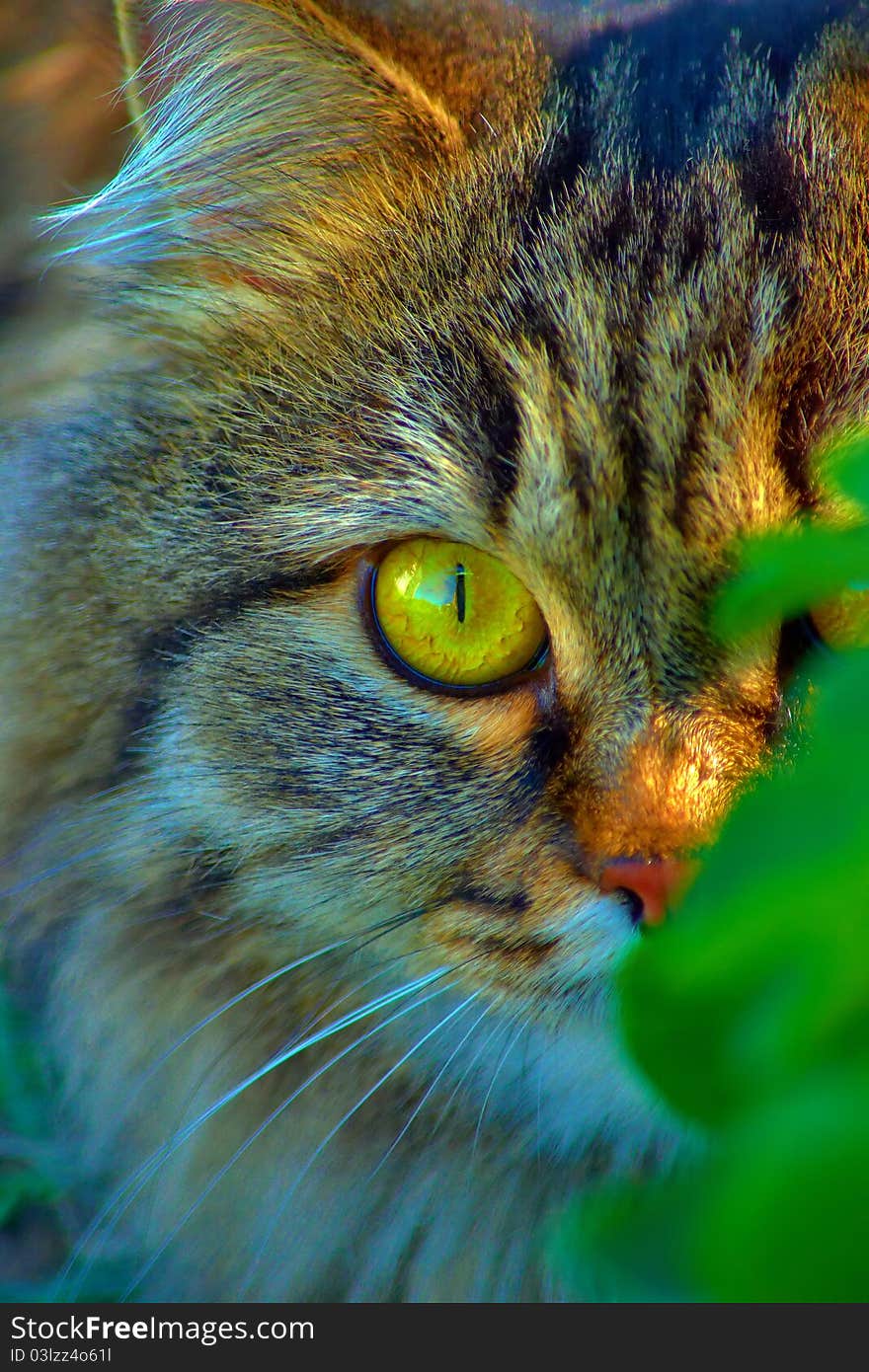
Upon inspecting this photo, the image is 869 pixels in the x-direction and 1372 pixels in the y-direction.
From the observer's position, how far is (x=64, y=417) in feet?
4.67

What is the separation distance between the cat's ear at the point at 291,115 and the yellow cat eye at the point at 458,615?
36 cm

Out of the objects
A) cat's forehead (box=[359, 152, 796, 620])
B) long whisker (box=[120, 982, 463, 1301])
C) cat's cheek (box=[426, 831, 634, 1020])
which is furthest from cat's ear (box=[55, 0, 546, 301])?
long whisker (box=[120, 982, 463, 1301])

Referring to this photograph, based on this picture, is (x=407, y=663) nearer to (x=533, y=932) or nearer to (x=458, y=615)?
(x=458, y=615)

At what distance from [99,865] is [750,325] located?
0.91 m

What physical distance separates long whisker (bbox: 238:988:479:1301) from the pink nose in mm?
203

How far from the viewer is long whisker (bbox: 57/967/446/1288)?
46.6 inches

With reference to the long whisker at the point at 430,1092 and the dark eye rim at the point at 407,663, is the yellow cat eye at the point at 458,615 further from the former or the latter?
the long whisker at the point at 430,1092

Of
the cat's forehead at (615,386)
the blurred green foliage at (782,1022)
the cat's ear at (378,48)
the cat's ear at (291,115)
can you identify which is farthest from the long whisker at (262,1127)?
the cat's ear at (378,48)

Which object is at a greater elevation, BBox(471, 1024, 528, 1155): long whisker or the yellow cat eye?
the yellow cat eye

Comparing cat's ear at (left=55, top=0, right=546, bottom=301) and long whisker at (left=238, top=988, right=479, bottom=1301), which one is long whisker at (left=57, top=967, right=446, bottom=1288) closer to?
long whisker at (left=238, top=988, right=479, bottom=1301)

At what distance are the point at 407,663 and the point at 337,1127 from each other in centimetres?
57

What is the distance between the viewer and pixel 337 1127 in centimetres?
138

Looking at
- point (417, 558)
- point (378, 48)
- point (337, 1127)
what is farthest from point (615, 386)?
point (337, 1127)

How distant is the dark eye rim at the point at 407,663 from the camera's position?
1176 mm
